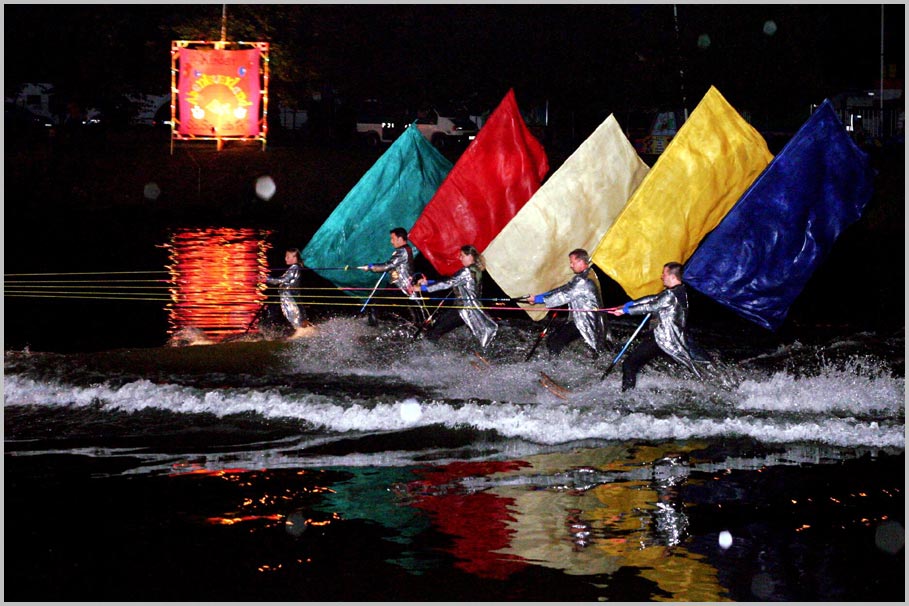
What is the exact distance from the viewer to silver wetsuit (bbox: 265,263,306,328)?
52.3 feet

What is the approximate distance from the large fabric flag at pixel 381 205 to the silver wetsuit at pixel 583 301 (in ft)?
14.7

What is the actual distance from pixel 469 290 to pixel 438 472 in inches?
176

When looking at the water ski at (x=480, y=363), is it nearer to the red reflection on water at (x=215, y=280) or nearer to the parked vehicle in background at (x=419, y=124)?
the red reflection on water at (x=215, y=280)

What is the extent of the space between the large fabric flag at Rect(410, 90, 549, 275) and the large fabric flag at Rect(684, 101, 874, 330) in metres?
3.10

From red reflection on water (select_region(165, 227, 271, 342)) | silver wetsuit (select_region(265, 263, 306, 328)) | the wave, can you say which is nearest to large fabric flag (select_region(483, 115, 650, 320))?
the wave

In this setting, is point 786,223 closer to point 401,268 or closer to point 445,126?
point 401,268

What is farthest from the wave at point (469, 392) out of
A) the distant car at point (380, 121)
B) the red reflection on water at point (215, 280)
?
the distant car at point (380, 121)

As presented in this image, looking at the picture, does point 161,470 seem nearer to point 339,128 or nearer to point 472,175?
point 472,175

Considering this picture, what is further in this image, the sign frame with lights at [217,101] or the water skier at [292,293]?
the sign frame with lights at [217,101]

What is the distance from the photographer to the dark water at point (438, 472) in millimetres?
7930

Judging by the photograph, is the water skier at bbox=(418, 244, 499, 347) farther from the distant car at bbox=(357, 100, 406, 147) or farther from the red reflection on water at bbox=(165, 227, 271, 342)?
the distant car at bbox=(357, 100, 406, 147)

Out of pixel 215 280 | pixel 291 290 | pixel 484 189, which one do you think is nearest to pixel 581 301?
pixel 484 189

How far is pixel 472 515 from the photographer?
360 inches

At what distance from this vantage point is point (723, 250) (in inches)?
531
